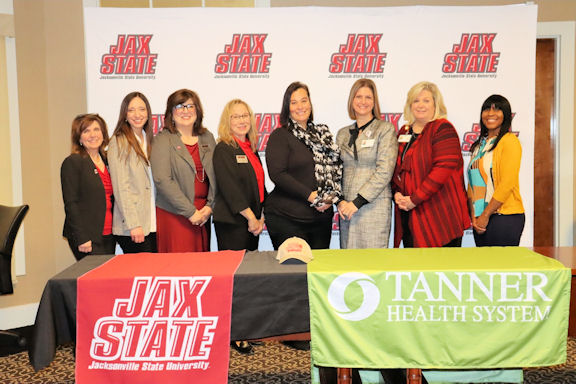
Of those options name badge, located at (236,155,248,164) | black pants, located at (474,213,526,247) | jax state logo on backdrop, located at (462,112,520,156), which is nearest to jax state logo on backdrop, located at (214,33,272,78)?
name badge, located at (236,155,248,164)

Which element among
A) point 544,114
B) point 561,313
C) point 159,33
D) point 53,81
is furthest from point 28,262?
point 544,114

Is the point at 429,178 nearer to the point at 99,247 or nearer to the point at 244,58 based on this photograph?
the point at 244,58

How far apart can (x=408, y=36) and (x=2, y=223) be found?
303 centimetres

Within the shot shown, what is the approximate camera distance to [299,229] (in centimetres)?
338

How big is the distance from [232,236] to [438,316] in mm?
1638

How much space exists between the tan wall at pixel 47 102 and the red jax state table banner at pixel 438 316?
3061mm

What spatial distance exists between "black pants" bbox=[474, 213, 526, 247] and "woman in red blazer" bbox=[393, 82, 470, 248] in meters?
0.17

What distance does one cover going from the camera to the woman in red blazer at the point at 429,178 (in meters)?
3.32

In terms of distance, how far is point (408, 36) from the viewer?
3912 millimetres

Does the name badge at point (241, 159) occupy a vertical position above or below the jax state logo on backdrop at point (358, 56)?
below

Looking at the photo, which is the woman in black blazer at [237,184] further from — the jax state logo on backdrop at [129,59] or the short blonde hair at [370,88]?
the jax state logo on backdrop at [129,59]

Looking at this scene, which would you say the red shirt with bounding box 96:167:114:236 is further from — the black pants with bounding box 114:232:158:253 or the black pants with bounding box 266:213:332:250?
the black pants with bounding box 266:213:332:250

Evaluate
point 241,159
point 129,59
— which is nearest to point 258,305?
point 241,159

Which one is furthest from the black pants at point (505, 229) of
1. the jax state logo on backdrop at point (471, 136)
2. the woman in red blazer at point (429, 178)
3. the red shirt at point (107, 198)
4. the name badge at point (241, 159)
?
the red shirt at point (107, 198)
